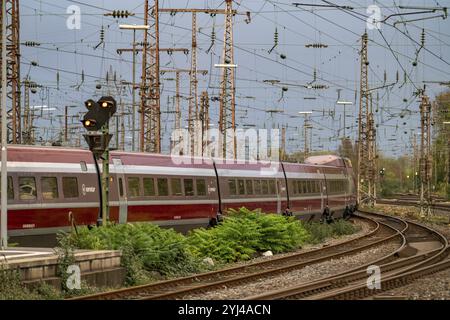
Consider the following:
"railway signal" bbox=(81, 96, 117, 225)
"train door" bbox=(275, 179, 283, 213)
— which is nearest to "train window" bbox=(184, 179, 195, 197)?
"train door" bbox=(275, 179, 283, 213)

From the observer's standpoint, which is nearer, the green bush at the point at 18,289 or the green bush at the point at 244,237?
the green bush at the point at 18,289

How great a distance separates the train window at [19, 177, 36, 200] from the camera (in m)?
19.4

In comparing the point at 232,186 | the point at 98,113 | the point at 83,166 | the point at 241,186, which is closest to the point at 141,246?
the point at 98,113

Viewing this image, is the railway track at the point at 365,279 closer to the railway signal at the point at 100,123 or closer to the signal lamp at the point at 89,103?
the railway signal at the point at 100,123

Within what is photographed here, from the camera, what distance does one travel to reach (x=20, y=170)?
765 inches

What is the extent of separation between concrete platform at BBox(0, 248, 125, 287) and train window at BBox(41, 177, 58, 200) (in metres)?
3.11

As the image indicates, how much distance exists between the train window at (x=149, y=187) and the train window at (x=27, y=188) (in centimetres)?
490

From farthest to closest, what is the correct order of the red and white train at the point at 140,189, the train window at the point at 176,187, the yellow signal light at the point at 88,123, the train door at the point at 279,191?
the train door at the point at 279,191
the train window at the point at 176,187
the red and white train at the point at 140,189
the yellow signal light at the point at 88,123

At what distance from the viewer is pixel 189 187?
86.7 feet

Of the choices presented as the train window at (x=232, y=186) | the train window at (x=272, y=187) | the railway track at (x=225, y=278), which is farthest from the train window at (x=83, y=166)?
the train window at (x=272, y=187)

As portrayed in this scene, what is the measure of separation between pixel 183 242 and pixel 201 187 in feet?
24.8

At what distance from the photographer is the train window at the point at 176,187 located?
83.7 feet
